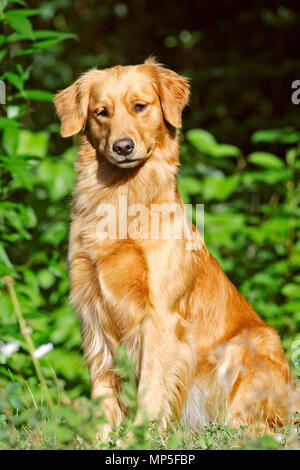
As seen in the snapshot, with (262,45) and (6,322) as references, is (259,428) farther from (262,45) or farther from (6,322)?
(262,45)

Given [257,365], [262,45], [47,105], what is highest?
[262,45]

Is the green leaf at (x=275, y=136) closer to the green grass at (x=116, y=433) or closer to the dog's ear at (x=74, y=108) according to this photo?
the dog's ear at (x=74, y=108)

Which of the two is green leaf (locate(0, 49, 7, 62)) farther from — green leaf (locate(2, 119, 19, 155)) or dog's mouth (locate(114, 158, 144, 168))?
dog's mouth (locate(114, 158, 144, 168))

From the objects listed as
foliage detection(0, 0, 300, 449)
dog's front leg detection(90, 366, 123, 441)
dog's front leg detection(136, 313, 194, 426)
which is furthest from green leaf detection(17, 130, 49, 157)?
dog's front leg detection(136, 313, 194, 426)

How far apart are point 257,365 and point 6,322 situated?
1.79 meters

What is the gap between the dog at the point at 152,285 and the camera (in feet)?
10.1

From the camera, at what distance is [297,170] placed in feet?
17.7

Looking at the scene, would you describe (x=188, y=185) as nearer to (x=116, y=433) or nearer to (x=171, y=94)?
(x=171, y=94)

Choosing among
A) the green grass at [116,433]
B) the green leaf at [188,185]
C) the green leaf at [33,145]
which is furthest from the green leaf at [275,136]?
the green grass at [116,433]

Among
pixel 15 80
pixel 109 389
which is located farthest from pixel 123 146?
pixel 109 389

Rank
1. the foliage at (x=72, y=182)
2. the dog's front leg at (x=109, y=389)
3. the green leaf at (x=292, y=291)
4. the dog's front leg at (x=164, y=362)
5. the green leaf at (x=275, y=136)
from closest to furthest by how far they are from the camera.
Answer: the foliage at (x=72, y=182) < the dog's front leg at (x=164, y=362) < the dog's front leg at (x=109, y=389) < the green leaf at (x=292, y=291) < the green leaf at (x=275, y=136)

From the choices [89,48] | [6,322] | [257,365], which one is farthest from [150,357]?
[89,48]

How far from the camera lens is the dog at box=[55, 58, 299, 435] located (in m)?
3.06

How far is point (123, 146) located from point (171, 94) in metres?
0.51
